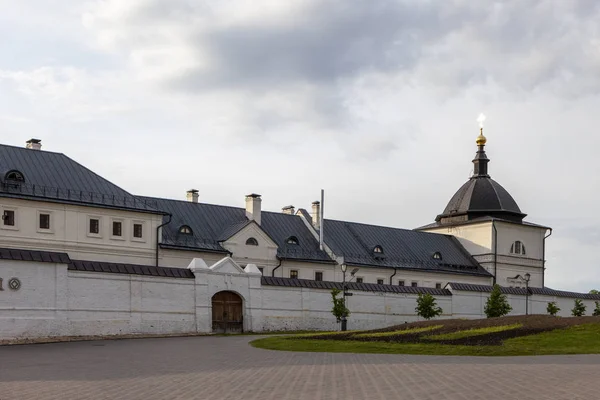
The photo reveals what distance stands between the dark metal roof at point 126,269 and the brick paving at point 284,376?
720 cm

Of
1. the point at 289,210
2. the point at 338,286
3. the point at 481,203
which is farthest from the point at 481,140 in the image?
the point at 338,286

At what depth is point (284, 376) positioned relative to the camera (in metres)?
16.4

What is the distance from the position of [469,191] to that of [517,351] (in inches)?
1896

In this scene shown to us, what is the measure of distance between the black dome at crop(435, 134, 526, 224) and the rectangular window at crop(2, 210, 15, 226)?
1564 inches

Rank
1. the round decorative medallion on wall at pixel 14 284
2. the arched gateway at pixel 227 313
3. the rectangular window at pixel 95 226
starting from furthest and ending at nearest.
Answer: the rectangular window at pixel 95 226, the arched gateway at pixel 227 313, the round decorative medallion on wall at pixel 14 284

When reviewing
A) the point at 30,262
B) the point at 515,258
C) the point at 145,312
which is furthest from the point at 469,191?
the point at 30,262

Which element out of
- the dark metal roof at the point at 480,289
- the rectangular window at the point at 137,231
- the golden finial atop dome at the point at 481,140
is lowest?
the dark metal roof at the point at 480,289

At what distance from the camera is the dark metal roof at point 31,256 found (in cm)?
2869

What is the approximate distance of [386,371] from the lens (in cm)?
1731

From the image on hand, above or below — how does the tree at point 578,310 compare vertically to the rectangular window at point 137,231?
below

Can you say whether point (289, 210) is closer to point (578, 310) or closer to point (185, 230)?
point (185, 230)

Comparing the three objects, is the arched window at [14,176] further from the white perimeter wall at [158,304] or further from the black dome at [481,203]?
the black dome at [481,203]

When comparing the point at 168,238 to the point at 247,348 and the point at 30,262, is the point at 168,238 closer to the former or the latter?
the point at 30,262

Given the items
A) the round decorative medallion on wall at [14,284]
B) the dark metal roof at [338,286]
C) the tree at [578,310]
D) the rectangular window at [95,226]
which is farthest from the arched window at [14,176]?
the tree at [578,310]
